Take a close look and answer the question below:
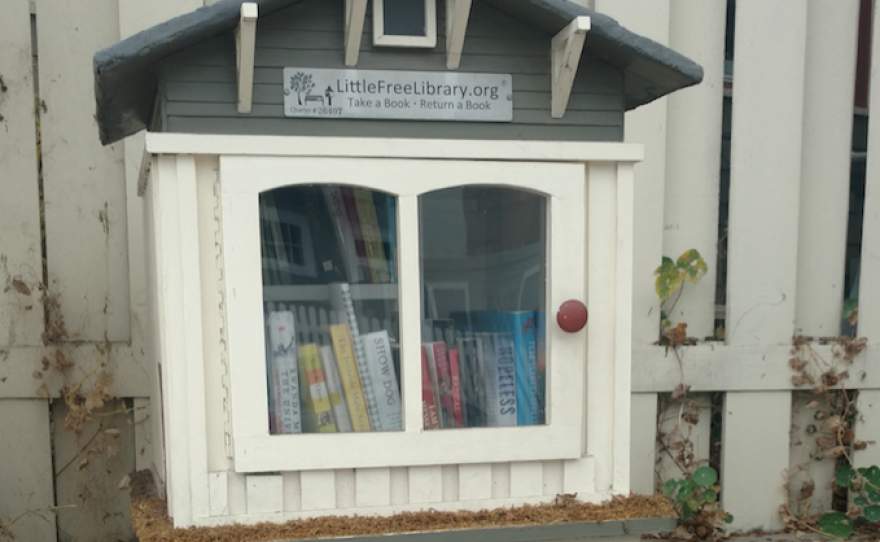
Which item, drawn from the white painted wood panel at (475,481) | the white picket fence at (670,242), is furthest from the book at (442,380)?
the white picket fence at (670,242)

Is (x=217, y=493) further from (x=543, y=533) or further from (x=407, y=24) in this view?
(x=407, y=24)

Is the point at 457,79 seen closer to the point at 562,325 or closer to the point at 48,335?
the point at 562,325

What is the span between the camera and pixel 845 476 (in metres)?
3.12

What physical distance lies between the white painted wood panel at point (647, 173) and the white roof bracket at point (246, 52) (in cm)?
175

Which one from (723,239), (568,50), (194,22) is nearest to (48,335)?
(194,22)

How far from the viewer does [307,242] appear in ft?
5.75

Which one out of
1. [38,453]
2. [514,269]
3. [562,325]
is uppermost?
[514,269]

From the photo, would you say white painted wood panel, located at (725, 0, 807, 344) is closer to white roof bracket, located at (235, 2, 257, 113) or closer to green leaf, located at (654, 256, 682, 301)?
green leaf, located at (654, 256, 682, 301)

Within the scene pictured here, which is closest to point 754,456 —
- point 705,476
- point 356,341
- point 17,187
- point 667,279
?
point 705,476

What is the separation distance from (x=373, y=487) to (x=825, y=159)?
2.37 m

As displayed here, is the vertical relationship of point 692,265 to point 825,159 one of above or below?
below

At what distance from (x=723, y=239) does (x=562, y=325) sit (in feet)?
5.40

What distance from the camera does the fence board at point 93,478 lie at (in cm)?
277

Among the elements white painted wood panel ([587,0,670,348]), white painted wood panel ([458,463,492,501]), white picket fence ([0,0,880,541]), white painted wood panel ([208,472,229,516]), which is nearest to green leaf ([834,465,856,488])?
white picket fence ([0,0,880,541])
